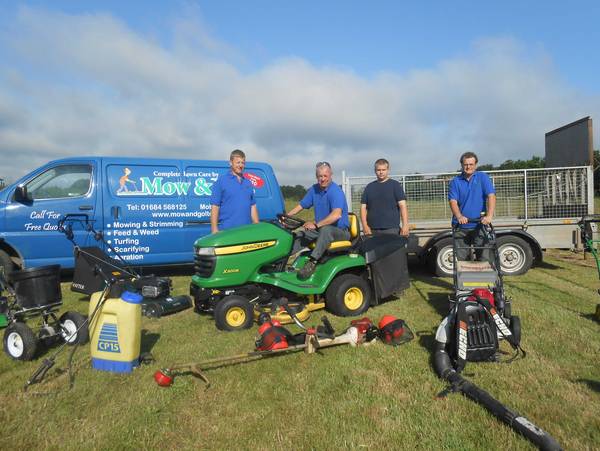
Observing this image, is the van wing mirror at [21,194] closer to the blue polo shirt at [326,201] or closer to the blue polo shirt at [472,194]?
the blue polo shirt at [326,201]

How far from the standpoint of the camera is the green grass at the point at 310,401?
7.92 feet

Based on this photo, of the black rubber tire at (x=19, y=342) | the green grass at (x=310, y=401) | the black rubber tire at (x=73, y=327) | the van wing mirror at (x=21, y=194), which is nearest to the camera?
the green grass at (x=310, y=401)

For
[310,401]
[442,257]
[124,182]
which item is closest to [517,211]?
[442,257]

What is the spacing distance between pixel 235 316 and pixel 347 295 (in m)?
1.35

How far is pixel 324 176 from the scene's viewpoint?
5.11 m

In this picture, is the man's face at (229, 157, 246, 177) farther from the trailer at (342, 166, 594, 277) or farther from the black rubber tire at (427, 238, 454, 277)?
the black rubber tire at (427, 238, 454, 277)

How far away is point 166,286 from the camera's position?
5.50 m

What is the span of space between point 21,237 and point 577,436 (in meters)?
7.17

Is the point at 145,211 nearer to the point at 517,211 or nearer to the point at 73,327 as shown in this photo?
the point at 73,327

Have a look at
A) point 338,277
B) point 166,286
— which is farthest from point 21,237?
point 338,277

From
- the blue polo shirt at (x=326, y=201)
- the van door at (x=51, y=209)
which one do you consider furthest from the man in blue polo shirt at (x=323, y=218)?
the van door at (x=51, y=209)

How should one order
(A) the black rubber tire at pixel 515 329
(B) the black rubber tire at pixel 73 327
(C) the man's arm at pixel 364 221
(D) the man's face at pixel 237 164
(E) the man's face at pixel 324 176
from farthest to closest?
(C) the man's arm at pixel 364 221 → (D) the man's face at pixel 237 164 → (E) the man's face at pixel 324 176 → (B) the black rubber tire at pixel 73 327 → (A) the black rubber tire at pixel 515 329

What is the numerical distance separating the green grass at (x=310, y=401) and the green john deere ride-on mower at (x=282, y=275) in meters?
0.51

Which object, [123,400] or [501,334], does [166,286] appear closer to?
[123,400]
